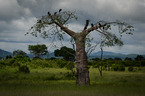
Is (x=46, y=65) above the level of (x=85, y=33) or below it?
below

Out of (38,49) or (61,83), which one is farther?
(38,49)

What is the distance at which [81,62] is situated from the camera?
597 inches

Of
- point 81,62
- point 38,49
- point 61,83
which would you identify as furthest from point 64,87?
point 38,49

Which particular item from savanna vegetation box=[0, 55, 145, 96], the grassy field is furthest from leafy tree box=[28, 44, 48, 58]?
the grassy field

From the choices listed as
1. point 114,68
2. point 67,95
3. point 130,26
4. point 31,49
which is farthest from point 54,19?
point 31,49

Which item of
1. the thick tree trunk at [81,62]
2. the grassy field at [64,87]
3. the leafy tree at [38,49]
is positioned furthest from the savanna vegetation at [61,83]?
the leafy tree at [38,49]

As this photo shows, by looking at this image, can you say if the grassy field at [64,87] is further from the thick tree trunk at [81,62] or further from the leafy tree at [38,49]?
the leafy tree at [38,49]

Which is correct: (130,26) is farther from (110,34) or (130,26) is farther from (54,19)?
(54,19)

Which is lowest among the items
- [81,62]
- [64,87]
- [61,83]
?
[61,83]

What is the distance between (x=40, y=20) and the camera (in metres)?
16.5

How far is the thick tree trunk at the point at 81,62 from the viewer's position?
1518 cm

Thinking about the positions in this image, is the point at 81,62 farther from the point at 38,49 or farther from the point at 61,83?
the point at 38,49

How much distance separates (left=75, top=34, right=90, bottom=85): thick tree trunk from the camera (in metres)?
15.2

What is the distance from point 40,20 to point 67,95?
352 inches
